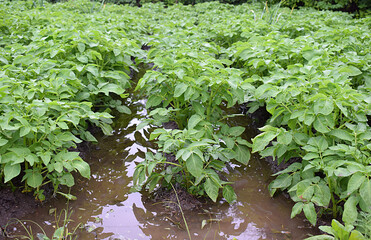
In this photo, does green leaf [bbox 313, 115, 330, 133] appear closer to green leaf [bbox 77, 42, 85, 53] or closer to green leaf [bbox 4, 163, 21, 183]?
green leaf [bbox 4, 163, 21, 183]

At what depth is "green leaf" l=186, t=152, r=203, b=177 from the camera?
2264 millimetres

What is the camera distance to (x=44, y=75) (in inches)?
117

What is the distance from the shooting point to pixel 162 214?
8.18 ft

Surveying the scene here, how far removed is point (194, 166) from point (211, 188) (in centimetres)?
27

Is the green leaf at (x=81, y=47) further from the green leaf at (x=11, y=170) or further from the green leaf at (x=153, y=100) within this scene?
the green leaf at (x=11, y=170)

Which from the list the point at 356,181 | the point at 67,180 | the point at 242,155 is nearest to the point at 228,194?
the point at 242,155

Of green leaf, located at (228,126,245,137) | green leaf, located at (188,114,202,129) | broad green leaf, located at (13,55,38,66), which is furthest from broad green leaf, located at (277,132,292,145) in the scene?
broad green leaf, located at (13,55,38,66)

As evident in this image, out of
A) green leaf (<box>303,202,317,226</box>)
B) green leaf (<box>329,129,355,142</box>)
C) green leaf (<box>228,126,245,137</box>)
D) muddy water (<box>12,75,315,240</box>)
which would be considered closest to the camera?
green leaf (<box>303,202,317,226</box>)

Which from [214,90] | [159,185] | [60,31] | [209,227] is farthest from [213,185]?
[60,31]

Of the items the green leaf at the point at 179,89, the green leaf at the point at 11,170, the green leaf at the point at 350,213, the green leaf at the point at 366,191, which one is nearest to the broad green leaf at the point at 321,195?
the green leaf at the point at 350,213

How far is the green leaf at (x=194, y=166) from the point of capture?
2.26 meters

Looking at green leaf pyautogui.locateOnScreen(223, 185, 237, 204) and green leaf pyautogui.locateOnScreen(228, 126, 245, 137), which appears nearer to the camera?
green leaf pyautogui.locateOnScreen(223, 185, 237, 204)

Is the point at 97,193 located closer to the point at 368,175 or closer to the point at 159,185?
the point at 159,185

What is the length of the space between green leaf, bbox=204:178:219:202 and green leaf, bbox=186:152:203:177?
0.20 m
